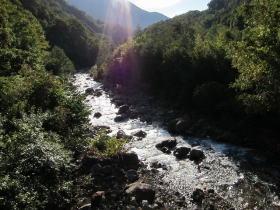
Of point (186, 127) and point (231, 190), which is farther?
point (186, 127)

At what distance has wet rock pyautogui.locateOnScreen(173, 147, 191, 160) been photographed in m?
26.2

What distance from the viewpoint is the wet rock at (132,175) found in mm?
21281

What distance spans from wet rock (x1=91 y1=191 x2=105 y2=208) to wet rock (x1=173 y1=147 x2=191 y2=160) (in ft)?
31.3

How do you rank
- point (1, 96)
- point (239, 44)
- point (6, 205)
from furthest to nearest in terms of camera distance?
1. point (239, 44)
2. point (1, 96)
3. point (6, 205)

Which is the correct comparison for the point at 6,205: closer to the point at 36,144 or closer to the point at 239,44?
the point at 36,144

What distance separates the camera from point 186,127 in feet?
110

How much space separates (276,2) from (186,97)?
2270cm

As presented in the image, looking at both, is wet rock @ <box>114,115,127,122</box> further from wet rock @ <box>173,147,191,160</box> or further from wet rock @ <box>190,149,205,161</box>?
wet rock @ <box>190,149,205,161</box>

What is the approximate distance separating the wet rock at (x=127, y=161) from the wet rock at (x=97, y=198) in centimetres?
462

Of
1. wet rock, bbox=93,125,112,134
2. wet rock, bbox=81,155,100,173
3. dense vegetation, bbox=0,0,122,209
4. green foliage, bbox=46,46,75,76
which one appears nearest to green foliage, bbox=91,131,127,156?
dense vegetation, bbox=0,0,122,209

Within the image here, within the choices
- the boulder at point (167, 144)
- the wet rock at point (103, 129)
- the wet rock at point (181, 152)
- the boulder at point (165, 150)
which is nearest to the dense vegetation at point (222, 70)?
the wet rock at point (181, 152)

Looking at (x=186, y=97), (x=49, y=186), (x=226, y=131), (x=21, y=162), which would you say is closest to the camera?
(x=21, y=162)

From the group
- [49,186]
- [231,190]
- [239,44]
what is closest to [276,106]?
[239,44]

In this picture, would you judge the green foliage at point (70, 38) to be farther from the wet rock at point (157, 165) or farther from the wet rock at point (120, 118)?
the wet rock at point (157, 165)
